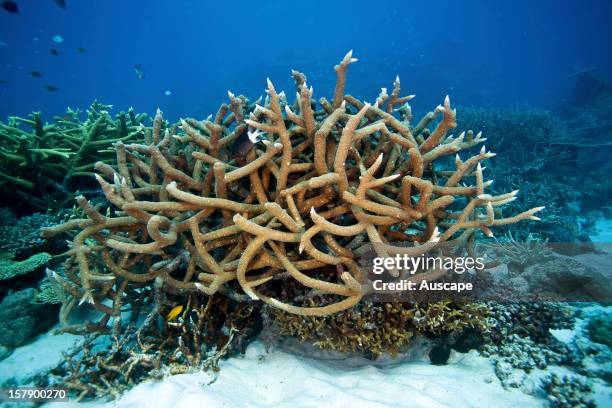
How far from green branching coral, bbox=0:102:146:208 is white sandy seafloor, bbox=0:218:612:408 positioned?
11.2ft

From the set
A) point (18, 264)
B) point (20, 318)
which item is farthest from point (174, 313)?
point (18, 264)

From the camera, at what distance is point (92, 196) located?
499 cm

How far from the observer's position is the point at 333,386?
104 inches

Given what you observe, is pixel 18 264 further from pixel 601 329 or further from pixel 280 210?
pixel 601 329

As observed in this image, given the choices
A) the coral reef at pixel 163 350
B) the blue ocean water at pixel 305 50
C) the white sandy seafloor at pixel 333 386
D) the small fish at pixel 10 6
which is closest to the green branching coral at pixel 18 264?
the coral reef at pixel 163 350

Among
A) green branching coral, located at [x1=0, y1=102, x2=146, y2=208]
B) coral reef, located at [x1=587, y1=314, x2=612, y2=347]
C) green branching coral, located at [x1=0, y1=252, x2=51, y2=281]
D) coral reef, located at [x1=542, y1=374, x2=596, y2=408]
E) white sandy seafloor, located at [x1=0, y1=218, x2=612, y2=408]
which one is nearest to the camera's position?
white sandy seafloor, located at [x1=0, y1=218, x2=612, y2=408]

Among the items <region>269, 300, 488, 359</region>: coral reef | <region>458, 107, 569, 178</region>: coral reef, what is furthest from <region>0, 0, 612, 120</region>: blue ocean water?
<region>269, 300, 488, 359</region>: coral reef

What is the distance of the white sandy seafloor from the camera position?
7.94 feet

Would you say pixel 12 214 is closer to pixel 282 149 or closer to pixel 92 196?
pixel 92 196

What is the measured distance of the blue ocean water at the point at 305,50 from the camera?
39.5m

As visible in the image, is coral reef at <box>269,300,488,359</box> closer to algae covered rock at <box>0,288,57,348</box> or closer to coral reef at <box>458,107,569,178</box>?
algae covered rock at <box>0,288,57,348</box>

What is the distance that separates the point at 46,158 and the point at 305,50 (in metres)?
54.1

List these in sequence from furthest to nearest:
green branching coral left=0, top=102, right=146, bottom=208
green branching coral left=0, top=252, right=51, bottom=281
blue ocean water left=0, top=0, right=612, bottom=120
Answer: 1. blue ocean water left=0, top=0, right=612, bottom=120
2. green branching coral left=0, top=102, right=146, bottom=208
3. green branching coral left=0, top=252, right=51, bottom=281

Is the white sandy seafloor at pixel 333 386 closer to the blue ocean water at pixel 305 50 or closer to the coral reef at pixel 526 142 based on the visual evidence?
the coral reef at pixel 526 142
